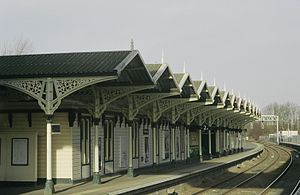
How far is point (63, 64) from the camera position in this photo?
17.8 m

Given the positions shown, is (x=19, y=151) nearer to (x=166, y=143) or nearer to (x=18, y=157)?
(x=18, y=157)

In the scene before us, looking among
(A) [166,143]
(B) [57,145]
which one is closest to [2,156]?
(B) [57,145]

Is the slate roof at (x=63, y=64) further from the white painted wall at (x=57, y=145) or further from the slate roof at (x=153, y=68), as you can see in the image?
the slate roof at (x=153, y=68)

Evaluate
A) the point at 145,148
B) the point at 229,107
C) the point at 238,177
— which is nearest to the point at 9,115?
the point at 145,148

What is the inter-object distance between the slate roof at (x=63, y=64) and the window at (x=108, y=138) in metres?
4.94

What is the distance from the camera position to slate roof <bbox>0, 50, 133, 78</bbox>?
54.7 ft

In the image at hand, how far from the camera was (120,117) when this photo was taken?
2483 cm

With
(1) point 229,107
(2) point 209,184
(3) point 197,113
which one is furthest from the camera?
(1) point 229,107

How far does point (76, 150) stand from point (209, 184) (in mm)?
8653

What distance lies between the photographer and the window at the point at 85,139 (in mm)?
20625

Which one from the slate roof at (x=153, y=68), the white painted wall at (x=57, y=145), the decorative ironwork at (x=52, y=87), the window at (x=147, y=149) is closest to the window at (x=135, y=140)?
the window at (x=147, y=149)

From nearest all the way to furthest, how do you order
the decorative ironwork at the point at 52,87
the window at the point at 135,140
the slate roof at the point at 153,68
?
the decorative ironwork at the point at 52,87, the slate roof at the point at 153,68, the window at the point at 135,140

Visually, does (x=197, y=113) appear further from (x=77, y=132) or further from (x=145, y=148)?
(x=77, y=132)

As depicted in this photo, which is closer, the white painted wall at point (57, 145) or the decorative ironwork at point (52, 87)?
the decorative ironwork at point (52, 87)
